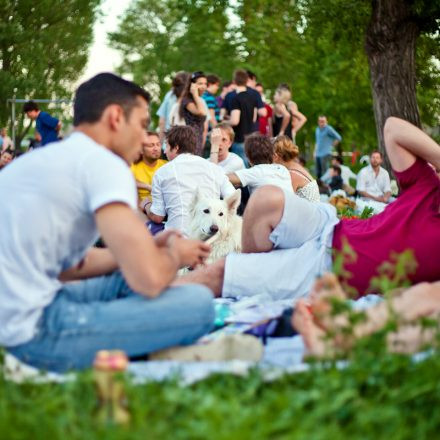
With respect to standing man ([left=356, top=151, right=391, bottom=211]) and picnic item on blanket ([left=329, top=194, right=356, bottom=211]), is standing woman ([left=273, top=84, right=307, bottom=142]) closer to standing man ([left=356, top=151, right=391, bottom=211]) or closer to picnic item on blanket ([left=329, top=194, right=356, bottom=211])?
standing man ([left=356, top=151, right=391, bottom=211])

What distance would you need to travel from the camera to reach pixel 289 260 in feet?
19.4

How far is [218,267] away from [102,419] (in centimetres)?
288

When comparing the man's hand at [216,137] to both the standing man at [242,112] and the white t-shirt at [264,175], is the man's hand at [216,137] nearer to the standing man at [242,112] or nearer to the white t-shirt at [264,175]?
the white t-shirt at [264,175]

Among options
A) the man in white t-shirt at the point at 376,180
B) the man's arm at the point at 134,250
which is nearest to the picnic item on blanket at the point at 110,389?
the man's arm at the point at 134,250

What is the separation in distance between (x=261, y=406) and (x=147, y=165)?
752 cm

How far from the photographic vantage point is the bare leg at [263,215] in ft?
19.7

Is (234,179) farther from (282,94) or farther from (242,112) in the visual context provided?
(282,94)

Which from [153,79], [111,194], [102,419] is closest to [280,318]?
[111,194]

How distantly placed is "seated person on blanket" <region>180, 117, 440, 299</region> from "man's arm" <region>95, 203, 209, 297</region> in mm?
1947

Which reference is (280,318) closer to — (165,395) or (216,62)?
(165,395)

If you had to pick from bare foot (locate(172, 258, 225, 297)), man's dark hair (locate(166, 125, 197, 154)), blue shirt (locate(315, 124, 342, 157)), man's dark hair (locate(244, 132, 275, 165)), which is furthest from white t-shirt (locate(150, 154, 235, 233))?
blue shirt (locate(315, 124, 342, 157))

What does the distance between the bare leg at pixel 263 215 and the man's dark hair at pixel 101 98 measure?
80.3 inches

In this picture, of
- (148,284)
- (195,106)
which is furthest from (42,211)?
(195,106)

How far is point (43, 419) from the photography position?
3088mm
